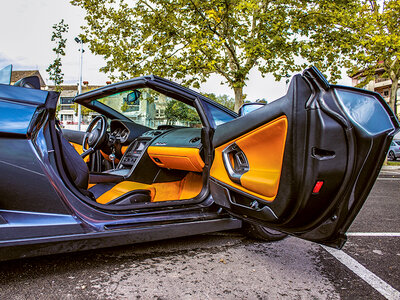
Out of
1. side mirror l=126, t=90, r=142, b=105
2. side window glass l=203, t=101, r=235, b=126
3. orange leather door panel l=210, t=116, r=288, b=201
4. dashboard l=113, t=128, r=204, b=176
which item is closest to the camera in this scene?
orange leather door panel l=210, t=116, r=288, b=201

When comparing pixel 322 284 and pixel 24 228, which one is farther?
pixel 322 284

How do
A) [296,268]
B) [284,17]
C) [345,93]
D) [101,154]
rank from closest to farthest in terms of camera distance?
1. [345,93]
2. [296,268]
3. [101,154]
4. [284,17]

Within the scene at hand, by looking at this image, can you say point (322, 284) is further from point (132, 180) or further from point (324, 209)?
point (132, 180)

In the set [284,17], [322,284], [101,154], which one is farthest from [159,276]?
[284,17]

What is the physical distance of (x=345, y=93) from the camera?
172 centimetres

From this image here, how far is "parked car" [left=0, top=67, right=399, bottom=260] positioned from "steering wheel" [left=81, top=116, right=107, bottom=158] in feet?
2.97

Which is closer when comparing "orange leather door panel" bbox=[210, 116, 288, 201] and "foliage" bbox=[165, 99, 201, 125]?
"orange leather door panel" bbox=[210, 116, 288, 201]

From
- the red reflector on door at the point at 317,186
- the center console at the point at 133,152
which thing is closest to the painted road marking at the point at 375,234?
the red reflector on door at the point at 317,186

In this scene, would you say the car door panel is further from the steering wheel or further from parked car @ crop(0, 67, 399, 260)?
the steering wheel

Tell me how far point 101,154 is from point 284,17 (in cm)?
887

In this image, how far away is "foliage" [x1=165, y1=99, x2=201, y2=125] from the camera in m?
2.99

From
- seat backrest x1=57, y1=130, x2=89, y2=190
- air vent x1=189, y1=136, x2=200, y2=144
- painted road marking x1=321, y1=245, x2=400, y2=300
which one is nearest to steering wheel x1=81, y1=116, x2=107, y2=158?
seat backrest x1=57, y1=130, x2=89, y2=190

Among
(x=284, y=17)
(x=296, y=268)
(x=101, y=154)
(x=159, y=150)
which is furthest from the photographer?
(x=284, y=17)

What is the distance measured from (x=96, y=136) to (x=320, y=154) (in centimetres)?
254
